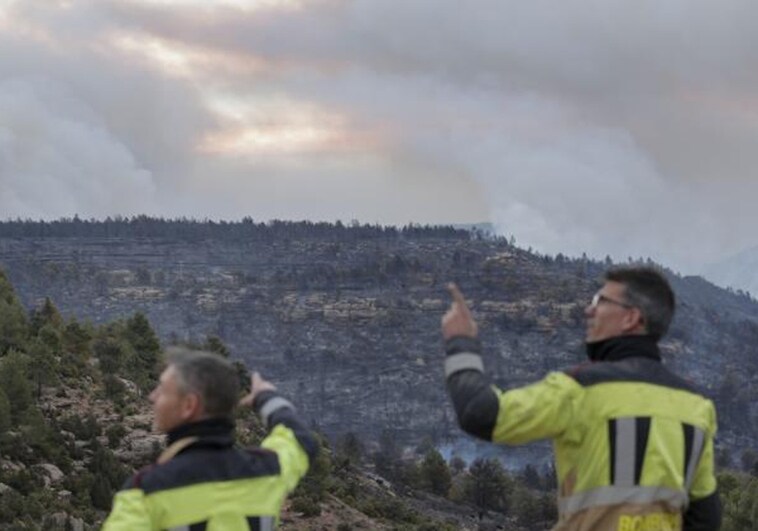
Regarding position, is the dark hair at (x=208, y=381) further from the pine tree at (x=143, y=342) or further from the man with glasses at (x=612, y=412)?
the pine tree at (x=143, y=342)

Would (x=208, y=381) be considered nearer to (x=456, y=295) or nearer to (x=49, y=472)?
(x=456, y=295)

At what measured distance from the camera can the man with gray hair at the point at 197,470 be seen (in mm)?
4164

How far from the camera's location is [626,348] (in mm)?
4637

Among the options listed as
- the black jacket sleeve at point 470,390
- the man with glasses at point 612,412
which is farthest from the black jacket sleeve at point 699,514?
the black jacket sleeve at point 470,390

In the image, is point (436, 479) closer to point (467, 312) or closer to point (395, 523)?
point (395, 523)

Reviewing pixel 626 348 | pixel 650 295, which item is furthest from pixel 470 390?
pixel 650 295

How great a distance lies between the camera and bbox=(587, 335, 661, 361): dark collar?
4641mm

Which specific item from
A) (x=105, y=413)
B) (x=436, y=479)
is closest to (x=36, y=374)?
(x=105, y=413)

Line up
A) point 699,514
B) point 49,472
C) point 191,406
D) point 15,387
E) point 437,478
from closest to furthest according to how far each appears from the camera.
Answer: point 191,406, point 699,514, point 49,472, point 15,387, point 437,478

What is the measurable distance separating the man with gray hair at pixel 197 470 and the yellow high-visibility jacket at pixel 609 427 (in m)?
0.83

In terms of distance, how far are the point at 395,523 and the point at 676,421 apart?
44.7m

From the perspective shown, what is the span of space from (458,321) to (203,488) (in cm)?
113

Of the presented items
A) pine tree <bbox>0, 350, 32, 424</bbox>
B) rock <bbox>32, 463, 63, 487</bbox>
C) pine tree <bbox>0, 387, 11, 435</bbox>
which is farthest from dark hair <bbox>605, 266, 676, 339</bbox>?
pine tree <bbox>0, 350, 32, 424</bbox>

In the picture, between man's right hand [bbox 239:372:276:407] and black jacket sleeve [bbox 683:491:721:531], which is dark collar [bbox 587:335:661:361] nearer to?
black jacket sleeve [bbox 683:491:721:531]
